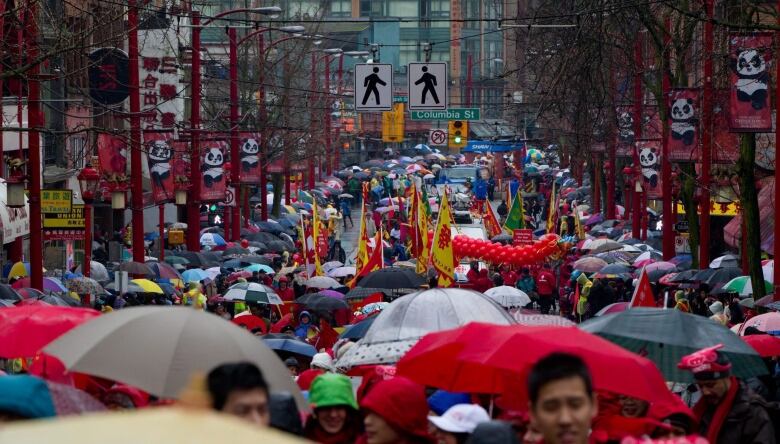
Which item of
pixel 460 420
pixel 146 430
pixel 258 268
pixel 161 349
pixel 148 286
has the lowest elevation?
pixel 258 268

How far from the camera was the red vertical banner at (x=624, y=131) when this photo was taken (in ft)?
137

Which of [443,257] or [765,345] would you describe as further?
[443,257]

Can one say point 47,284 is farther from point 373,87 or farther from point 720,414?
point 720,414

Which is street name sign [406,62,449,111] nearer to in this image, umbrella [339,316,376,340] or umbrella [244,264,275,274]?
umbrella [244,264,275,274]

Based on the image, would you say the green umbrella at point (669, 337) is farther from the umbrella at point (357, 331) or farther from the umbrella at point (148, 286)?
the umbrella at point (148, 286)

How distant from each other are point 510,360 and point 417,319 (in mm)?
3345

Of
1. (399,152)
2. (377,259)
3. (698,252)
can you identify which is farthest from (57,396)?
(399,152)

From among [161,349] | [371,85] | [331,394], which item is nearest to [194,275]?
[371,85]

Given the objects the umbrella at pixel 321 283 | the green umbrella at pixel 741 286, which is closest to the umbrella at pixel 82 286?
the umbrella at pixel 321 283

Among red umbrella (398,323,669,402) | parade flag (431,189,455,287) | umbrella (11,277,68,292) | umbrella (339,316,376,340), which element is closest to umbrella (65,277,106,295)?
umbrella (11,277,68,292)

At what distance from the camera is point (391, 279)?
2528cm

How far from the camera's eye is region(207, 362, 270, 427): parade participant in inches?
205

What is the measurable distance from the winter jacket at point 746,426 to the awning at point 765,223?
2005 cm

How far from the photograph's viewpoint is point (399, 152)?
124 metres
